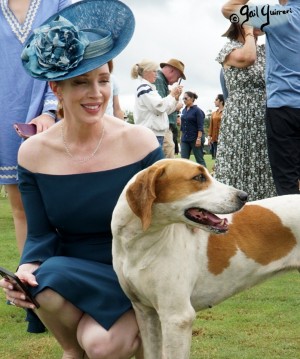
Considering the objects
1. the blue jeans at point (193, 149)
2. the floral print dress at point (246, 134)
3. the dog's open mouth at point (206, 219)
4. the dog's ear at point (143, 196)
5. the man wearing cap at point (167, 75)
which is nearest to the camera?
the dog's ear at point (143, 196)

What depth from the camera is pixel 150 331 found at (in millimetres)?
3486

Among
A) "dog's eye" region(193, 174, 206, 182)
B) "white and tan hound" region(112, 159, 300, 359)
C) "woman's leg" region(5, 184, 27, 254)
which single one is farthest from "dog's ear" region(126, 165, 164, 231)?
"woman's leg" region(5, 184, 27, 254)

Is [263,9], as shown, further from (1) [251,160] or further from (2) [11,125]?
(2) [11,125]

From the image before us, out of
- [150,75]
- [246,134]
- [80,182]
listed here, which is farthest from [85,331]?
[150,75]

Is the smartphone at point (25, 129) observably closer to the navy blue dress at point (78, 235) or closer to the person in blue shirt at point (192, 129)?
the navy blue dress at point (78, 235)

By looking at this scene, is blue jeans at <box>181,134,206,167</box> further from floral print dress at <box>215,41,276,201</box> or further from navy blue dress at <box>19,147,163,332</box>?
navy blue dress at <box>19,147,163,332</box>

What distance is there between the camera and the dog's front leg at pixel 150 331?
348 cm

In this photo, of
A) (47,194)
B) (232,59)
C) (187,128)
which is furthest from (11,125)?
(187,128)

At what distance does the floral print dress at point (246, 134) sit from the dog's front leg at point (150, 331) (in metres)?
2.99

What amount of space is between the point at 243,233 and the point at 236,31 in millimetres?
2706

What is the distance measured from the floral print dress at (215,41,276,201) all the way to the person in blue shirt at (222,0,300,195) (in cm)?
67

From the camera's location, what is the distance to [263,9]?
208 inches

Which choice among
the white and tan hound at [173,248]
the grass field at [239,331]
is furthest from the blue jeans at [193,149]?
the white and tan hound at [173,248]

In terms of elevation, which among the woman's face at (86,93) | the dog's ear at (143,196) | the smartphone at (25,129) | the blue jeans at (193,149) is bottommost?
the blue jeans at (193,149)
